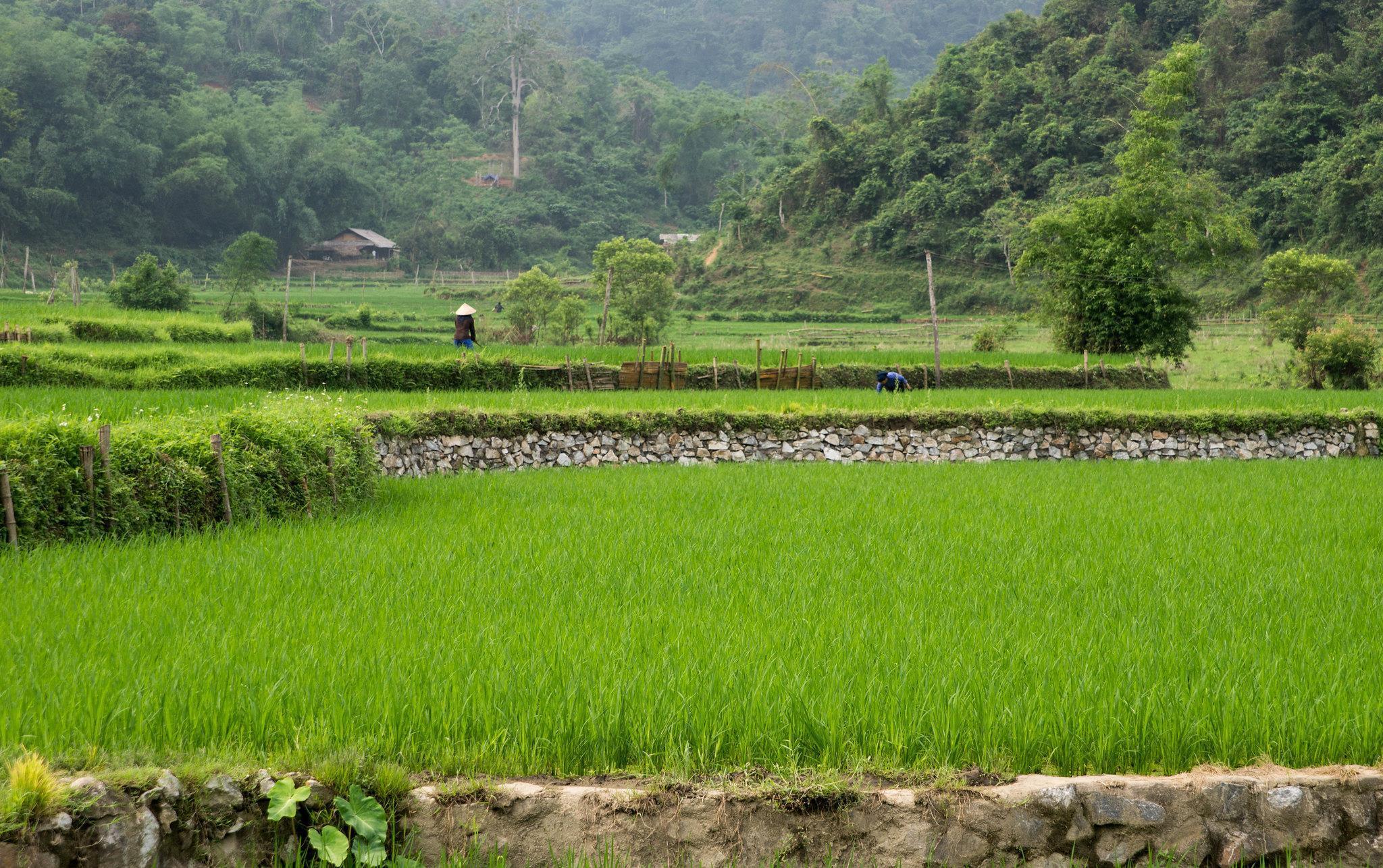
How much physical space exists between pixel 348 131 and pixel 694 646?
251ft

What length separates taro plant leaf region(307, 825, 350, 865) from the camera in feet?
10.7

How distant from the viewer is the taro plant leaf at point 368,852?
10.9 feet

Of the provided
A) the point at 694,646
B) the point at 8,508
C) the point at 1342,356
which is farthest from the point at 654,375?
the point at 1342,356

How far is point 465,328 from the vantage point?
63.5 ft

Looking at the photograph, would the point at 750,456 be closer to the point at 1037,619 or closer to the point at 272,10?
the point at 1037,619

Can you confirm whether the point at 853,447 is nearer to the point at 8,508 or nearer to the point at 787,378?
the point at 787,378

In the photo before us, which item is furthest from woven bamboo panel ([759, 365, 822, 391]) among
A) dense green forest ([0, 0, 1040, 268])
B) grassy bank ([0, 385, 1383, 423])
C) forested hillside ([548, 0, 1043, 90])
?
forested hillside ([548, 0, 1043, 90])

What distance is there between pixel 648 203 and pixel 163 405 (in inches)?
2792

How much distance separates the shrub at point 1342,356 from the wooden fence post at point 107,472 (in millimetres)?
26139

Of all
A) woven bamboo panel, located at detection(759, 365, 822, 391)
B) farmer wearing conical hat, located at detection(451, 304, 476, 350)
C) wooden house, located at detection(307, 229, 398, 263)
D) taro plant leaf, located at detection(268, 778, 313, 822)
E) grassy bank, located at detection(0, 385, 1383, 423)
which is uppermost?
wooden house, located at detection(307, 229, 398, 263)

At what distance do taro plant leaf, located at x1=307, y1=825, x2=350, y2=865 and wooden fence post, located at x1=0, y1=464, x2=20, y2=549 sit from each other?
159 inches

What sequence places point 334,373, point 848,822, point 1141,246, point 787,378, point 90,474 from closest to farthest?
point 848,822
point 90,474
point 334,373
point 787,378
point 1141,246

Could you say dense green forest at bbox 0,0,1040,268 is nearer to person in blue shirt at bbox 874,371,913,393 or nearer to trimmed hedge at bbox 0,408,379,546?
person in blue shirt at bbox 874,371,913,393

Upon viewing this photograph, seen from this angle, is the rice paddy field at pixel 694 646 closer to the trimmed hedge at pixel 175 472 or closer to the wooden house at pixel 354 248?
the trimmed hedge at pixel 175 472
